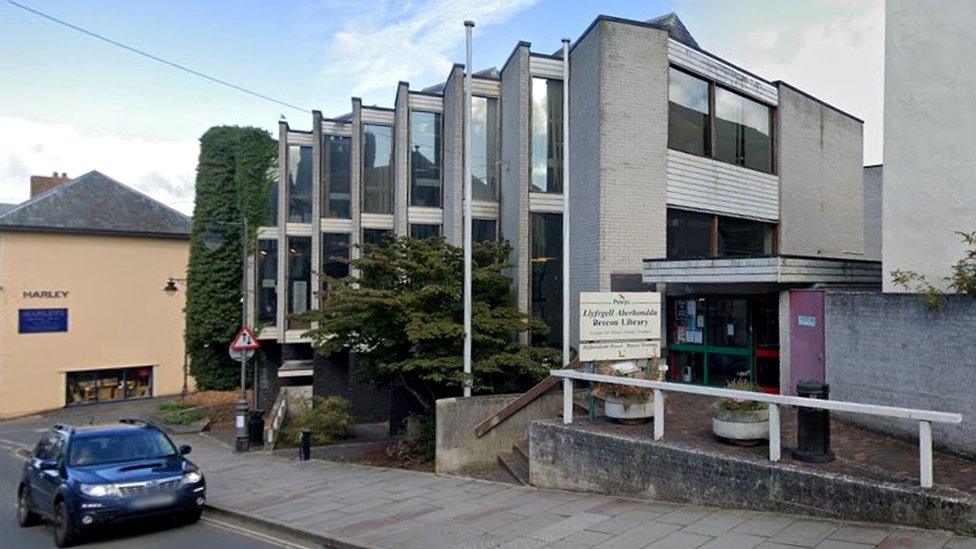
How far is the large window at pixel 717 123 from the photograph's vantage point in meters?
16.3

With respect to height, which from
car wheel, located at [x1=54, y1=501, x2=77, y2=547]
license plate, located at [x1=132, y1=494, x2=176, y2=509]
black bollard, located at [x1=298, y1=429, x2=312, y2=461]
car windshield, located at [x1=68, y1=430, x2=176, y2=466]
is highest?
car windshield, located at [x1=68, y1=430, x2=176, y2=466]

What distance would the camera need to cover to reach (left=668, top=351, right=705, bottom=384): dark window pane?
14500 millimetres

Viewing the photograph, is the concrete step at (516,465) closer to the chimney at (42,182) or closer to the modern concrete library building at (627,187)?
the modern concrete library building at (627,187)

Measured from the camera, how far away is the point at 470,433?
41.9ft

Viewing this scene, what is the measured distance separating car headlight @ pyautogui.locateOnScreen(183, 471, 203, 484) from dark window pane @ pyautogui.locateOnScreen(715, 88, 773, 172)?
1365cm

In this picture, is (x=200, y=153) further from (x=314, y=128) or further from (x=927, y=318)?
(x=927, y=318)

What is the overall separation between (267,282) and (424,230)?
8063 mm

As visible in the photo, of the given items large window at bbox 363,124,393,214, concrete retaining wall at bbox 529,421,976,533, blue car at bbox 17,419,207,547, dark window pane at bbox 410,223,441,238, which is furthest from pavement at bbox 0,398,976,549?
large window at bbox 363,124,393,214

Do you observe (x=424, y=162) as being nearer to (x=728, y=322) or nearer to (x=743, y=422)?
(x=728, y=322)

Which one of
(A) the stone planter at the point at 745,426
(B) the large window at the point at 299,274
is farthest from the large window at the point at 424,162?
(A) the stone planter at the point at 745,426

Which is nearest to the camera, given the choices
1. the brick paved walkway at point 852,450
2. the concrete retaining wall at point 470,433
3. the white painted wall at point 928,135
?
the brick paved walkway at point 852,450

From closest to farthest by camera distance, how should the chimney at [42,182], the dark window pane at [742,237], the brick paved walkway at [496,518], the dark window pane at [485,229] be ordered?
the brick paved walkway at [496,518]
the dark window pane at [742,237]
the dark window pane at [485,229]
the chimney at [42,182]

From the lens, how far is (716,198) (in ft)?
55.4

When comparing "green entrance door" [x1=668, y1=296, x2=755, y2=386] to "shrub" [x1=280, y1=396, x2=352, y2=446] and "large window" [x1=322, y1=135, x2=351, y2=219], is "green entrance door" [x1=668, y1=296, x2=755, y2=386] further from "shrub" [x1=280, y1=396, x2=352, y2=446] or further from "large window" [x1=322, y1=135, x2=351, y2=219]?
"large window" [x1=322, y1=135, x2=351, y2=219]
